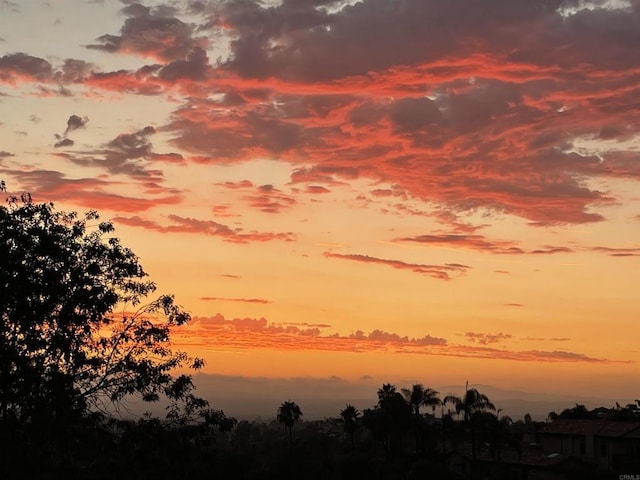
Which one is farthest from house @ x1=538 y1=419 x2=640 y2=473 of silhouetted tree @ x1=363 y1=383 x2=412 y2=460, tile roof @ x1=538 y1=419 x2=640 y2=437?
silhouetted tree @ x1=363 y1=383 x2=412 y2=460

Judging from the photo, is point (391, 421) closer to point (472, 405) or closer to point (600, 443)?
point (472, 405)

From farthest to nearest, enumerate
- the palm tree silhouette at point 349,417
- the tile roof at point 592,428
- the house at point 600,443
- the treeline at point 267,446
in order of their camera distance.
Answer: the palm tree silhouette at point 349,417 < the tile roof at point 592,428 < the house at point 600,443 < the treeline at point 267,446

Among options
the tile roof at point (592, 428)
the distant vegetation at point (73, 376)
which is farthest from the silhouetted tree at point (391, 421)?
the distant vegetation at point (73, 376)

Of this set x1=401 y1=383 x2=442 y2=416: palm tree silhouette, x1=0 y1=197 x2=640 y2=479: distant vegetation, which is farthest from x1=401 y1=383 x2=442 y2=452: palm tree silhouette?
x1=0 y1=197 x2=640 y2=479: distant vegetation

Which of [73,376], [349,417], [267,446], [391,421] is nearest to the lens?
[73,376]

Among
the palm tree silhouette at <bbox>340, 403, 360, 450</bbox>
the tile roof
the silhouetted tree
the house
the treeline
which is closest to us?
the treeline

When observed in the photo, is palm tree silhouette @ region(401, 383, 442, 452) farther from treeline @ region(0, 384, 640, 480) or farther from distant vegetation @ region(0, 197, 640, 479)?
distant vegetation @ region(0, 197, 640, 479)

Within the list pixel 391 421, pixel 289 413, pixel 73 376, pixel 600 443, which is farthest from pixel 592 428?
pixel 73 376

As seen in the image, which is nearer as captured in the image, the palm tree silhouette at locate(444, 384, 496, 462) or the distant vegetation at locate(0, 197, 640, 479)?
the distant vegetation at locate(0, 197, 640, 479)

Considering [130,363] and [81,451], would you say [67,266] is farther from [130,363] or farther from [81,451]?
[81,451]

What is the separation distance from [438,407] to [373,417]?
8.64 m

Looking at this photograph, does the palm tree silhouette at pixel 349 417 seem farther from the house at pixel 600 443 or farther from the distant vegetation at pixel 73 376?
the distant vegetation at pixel 73 376

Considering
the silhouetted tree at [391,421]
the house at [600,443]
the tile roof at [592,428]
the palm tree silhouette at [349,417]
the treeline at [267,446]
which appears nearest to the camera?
the treeline at [267,446]

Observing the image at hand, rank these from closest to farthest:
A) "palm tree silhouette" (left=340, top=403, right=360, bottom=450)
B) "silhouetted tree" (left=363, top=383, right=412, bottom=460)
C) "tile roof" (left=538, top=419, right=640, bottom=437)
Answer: "tile roof" (left=538, top=419, right=640, bottom=437) → "silhouetted tree" (left=363, top=383, right=412, bottom=460) → "palm tree silhouette" (left=340, top=403, right=360, bottom=450)
